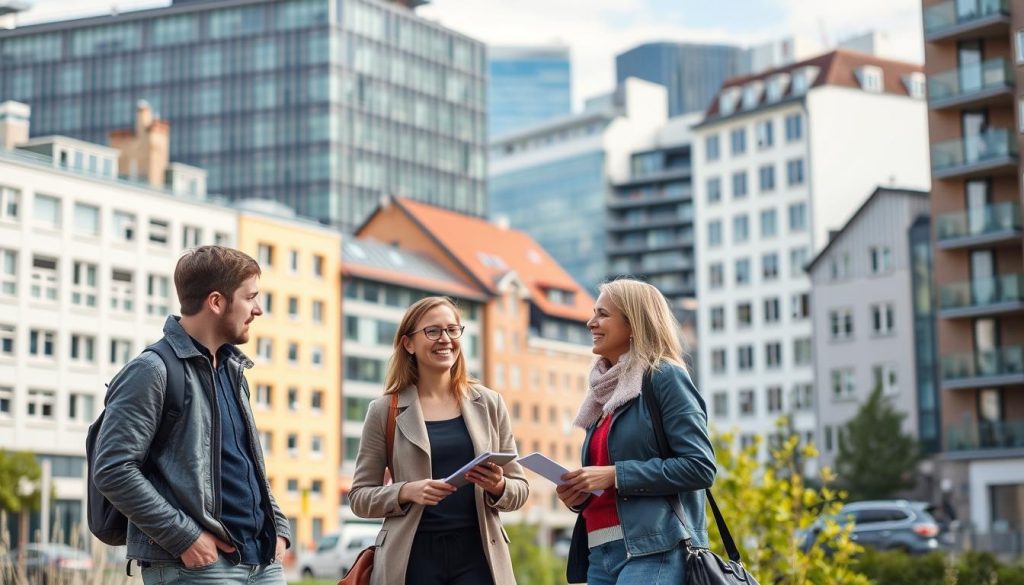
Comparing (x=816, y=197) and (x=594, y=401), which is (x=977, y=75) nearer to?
(x=816, y=197)

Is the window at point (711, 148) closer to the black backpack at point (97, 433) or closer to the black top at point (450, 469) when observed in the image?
the black top at point (450, 469)

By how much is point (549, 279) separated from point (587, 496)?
105 meters

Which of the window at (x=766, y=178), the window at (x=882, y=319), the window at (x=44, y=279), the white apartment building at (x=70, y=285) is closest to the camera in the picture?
the white apartment building at (x=70, y=285)

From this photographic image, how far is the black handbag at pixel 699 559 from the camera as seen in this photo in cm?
668

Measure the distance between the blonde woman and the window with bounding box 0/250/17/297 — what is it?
2734 inches

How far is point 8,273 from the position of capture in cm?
7312

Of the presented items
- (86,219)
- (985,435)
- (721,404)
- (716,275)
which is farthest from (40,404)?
(716,275)

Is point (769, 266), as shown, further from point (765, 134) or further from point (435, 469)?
point (435, 469)

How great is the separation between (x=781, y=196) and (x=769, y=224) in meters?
1.97

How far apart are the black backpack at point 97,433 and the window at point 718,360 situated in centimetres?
9692

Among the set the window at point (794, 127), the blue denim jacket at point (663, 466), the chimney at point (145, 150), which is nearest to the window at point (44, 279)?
the chimney at point (145, 150)

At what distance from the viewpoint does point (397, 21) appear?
4887 inches

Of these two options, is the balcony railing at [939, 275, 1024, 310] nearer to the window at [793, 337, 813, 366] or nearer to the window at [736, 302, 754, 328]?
the window at [793, 337, 813, 366]

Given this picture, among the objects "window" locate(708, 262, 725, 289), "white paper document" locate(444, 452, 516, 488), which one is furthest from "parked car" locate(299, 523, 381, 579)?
"window" locate(708, 262, 725, 289)
